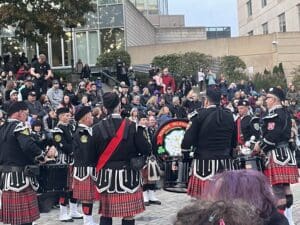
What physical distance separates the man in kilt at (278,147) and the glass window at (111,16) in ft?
89.2

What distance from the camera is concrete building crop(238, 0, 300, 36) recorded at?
43844 mm

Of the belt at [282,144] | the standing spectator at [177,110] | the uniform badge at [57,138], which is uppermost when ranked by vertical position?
the standing spectator at [177,110]

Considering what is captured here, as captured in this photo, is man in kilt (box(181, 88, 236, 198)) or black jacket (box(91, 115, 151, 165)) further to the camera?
man in kilt (box(181, 88, 236, 198))

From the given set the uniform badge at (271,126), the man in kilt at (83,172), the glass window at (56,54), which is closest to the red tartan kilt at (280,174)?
the uniform badge at (271,126)

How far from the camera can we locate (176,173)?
8.60 metres

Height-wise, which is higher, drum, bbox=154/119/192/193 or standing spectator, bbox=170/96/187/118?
standing spectator, bbox=170/96/187/118

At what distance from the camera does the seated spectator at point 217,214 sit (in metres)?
2.18

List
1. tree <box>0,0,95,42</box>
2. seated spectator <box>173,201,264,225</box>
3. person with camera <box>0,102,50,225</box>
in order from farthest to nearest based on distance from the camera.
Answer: tree <box>0,0,95,42</box>, person with camera <box>0,102,50,225</box>, seated spectator <box>173,201,264,225</box>

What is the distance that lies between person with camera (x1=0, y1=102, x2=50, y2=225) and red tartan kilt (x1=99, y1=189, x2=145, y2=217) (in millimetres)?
846

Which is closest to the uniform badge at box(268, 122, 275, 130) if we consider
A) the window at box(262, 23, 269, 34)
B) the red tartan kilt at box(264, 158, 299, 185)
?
the red tartan kilt at box(264, 158, 299, 185)

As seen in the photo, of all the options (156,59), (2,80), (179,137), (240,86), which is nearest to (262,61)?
(156,59)

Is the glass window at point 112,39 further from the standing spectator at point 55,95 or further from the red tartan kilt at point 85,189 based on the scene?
the red tartan kilt at point 85,189

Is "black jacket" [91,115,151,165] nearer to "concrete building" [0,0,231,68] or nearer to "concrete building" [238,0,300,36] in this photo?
"concrete building" [0,0,231,68]

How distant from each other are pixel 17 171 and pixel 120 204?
121 centimetres
